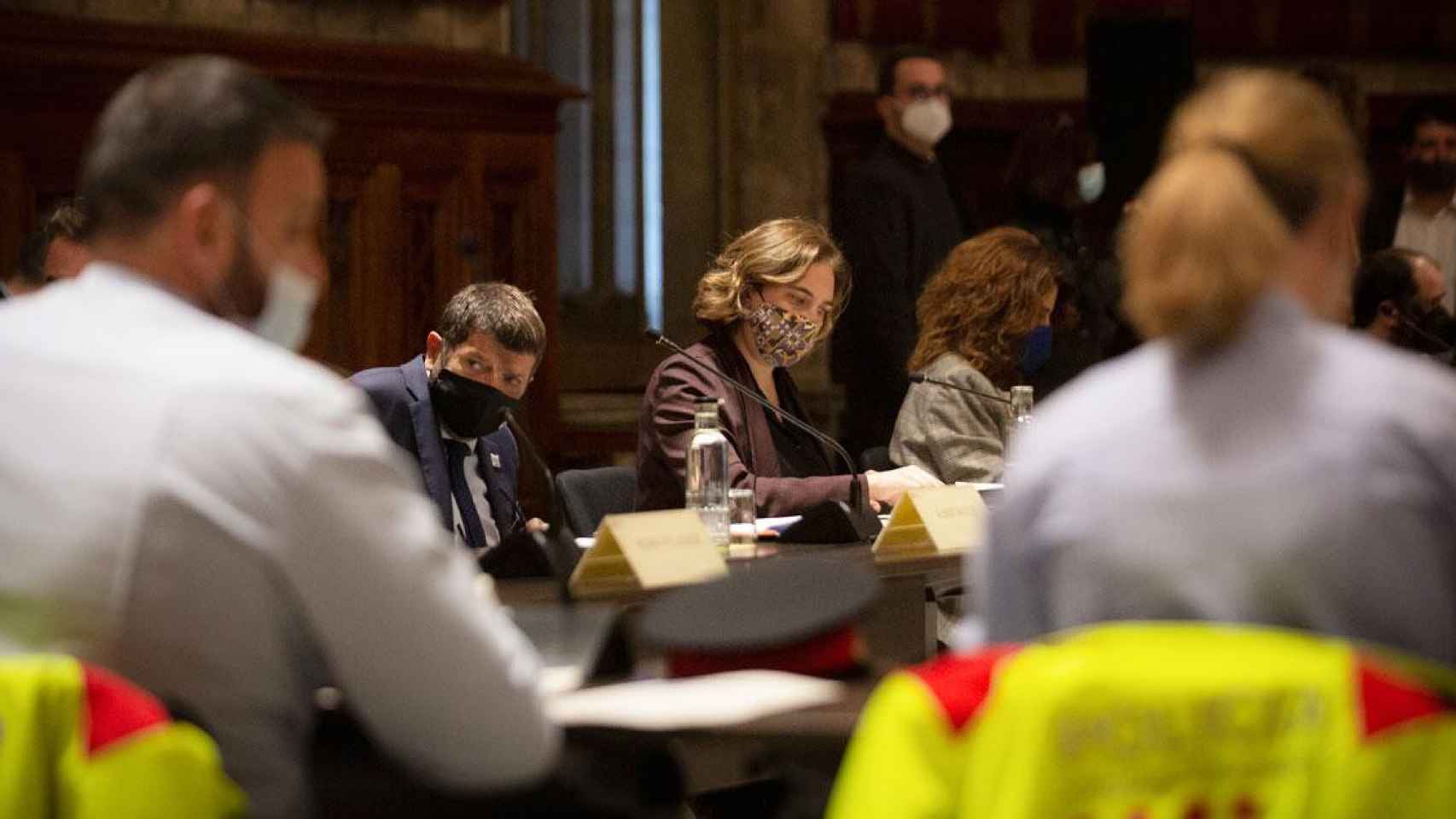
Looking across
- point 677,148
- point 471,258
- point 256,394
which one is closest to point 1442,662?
point 256,394

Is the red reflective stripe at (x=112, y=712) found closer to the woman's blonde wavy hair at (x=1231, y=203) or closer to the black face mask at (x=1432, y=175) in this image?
the woman's blonde wavy hair at (x=1231, y=203)

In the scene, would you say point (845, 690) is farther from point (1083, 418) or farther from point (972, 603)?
point (1083, 418)

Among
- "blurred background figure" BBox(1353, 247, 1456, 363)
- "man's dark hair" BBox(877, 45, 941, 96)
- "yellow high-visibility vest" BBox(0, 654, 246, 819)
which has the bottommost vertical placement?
"blurred background figure" BBox(1353, 247, 1456, 363)

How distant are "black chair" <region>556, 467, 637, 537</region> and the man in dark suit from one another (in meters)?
0.09

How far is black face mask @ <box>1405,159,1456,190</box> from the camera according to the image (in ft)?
20.9

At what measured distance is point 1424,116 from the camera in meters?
6.37

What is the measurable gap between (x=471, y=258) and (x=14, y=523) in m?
4.72

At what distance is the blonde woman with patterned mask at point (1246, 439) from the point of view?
5.38 ft

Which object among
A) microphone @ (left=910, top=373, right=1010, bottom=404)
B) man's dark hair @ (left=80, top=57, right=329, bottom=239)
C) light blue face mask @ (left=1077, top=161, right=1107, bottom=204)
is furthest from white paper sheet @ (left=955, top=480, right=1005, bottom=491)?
light blue face mask @ (left=1077, top=161, right=1107, bottom=204)

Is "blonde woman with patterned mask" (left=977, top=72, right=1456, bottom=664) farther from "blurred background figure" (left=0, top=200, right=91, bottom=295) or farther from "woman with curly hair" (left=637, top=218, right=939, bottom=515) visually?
"blurred background figure" (left=0, top=200, right=91, bottom=295)

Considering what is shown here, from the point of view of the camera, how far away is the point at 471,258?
6438 millimetres

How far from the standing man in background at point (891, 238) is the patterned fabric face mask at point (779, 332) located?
1.41 metres

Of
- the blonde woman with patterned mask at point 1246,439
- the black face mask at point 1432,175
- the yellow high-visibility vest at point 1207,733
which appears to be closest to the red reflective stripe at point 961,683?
the yellow high-visibility vest at point 1207,733

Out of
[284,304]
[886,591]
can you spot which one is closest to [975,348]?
[886,591]
